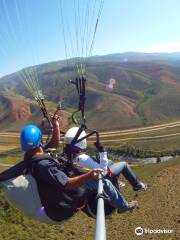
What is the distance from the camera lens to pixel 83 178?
5.73m

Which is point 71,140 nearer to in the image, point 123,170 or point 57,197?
point 123,170

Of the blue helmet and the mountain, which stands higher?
the blue helmet

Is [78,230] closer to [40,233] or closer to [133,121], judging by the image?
[40,233]

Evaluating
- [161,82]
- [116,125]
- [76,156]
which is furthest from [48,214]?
[161,82]

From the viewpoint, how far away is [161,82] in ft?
588

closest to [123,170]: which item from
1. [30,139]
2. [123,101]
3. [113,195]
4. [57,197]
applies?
[113,195]

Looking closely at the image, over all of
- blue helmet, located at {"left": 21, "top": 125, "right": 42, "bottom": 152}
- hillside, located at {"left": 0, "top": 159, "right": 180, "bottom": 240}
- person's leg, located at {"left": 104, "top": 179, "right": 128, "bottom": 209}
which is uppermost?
blue helmet, located at {"left": 21, "top": 125, "right": 42, "bottom": 152}

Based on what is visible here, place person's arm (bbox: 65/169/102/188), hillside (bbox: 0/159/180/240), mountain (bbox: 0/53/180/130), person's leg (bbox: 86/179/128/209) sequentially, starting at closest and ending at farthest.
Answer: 1. person's arm (bbox: 65/169/102/188)
2. person's leg (bbox: 86/179/128/209)
3. hillside (bbox: 0/159/180/240)
4. mountain (bbox: 0/53/180/130)

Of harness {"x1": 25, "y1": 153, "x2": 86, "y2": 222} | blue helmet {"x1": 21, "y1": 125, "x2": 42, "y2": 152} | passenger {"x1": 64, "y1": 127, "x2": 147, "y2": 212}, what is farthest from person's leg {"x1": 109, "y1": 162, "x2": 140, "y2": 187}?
blue helmet {"x1": 21, "y1": 125, "x2": 42, "y2": 152}

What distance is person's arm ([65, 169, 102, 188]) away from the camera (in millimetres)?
5688

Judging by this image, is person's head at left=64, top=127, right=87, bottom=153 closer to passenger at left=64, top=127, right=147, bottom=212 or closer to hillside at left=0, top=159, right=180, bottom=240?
passenger at left=64, top=127, right=147, bottom=212

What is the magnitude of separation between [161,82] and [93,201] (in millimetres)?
176760

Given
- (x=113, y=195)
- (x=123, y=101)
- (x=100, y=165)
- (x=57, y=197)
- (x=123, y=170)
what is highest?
(x=100, y=165)

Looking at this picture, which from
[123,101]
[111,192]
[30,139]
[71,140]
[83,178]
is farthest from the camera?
[123,101]
